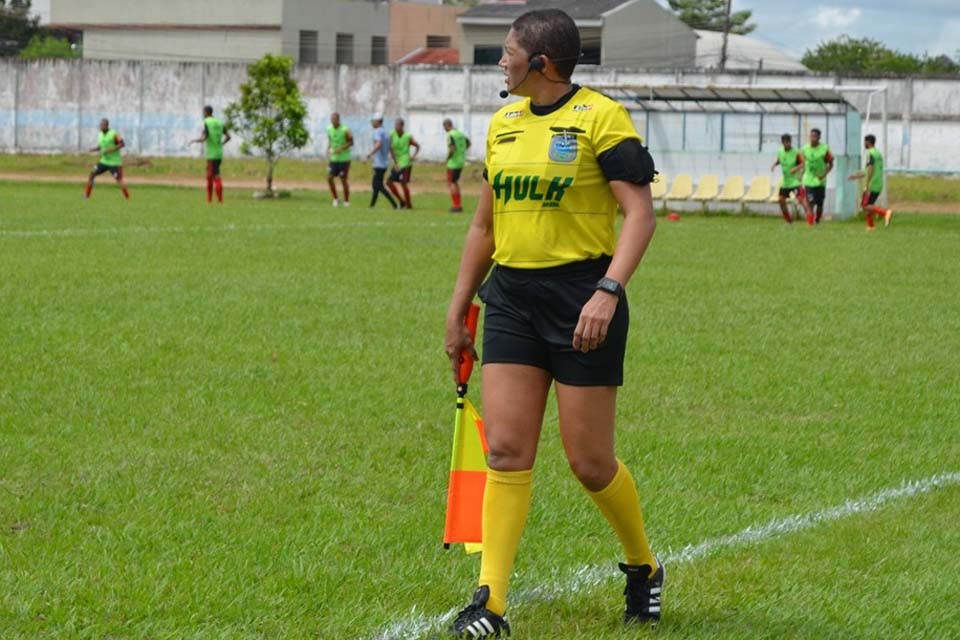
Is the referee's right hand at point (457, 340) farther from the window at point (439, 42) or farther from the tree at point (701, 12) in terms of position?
the tree at point (701, 12)

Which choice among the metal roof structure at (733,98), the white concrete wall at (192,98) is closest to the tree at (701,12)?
the white concrete wall at (192,98)

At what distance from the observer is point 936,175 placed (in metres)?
45.7

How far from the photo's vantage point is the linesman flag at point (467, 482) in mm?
5375

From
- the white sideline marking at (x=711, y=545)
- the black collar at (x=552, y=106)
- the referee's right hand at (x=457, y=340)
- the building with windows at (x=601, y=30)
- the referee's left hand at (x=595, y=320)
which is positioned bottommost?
the white sideline marking at (x=711, y=545)

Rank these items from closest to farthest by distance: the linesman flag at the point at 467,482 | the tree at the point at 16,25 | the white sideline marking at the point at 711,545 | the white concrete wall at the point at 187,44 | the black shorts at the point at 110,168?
A: 1. the white sideline marking at the point at 711,545
2. the linesman flag at the point at 467,482
3. the black shorts at the point at 110,168
4. the white concrete wall at the point at 187,44
5. the tree at the point at 16,25

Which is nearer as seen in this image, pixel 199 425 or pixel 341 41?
→ pixel 199 425

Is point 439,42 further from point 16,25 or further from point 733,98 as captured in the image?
point 733,98

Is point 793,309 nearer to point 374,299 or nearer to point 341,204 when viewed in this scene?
point 374,299

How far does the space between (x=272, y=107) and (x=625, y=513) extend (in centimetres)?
3391

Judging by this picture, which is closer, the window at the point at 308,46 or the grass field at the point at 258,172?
the grass field at the point at 258,172

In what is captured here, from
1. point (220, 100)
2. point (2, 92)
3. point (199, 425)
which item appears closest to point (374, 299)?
point (199, 425)

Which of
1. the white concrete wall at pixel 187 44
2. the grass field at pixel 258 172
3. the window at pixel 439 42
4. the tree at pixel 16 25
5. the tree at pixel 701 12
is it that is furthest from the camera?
the tree at pixel 701 12

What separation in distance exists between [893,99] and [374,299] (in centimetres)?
3797

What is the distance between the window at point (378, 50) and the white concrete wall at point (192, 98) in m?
22.6
